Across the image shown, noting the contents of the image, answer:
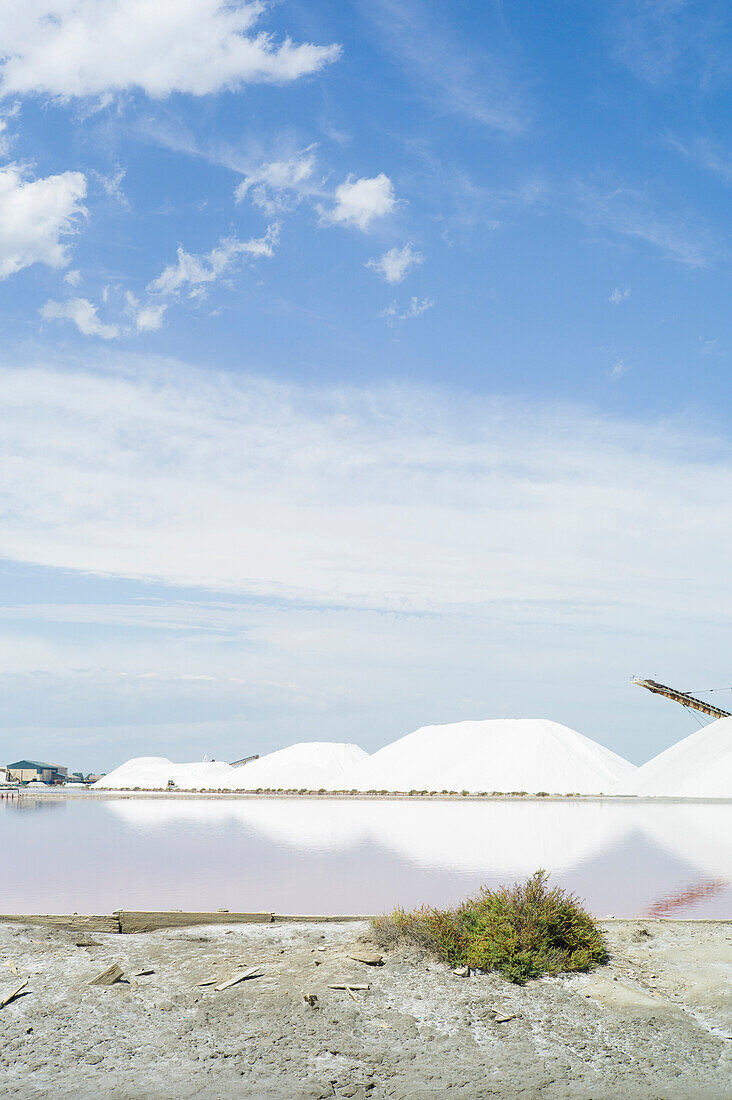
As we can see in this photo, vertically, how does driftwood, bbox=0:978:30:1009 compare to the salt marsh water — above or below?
above

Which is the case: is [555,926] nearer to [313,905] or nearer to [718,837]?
[313,905]

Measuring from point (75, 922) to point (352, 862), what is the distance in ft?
32.7

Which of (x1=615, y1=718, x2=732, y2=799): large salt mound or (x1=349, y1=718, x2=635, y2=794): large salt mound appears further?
(x1=349, y1=718, x2=635, y2=794): large salt mound

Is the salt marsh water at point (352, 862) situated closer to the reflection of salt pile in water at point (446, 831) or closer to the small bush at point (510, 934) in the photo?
the reflection of salt pile in water at point (446, 831)

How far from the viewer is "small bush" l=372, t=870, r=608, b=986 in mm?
8477

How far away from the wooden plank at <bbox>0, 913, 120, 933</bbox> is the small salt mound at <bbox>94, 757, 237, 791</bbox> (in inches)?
3015

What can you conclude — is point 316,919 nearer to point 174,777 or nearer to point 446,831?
point 446,831

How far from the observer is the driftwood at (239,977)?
801 centimetres

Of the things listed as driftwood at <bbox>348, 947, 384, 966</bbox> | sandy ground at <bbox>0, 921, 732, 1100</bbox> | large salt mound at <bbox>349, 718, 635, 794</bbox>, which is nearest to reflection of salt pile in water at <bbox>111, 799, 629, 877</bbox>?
driftwood at <bbox>348, 947, 384, 966</bbox>

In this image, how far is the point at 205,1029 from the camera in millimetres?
7203

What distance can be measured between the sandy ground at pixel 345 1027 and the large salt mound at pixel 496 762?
184ft

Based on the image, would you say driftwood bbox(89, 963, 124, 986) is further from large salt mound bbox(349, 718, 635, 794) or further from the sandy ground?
large salt mound bbox(349, 718, 635, 794)

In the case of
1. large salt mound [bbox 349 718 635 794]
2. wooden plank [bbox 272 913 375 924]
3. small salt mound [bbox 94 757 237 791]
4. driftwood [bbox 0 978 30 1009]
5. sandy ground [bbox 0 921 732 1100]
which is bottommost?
small salt mound [bbox 94 757 237 791]

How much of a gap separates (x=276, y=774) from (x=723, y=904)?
245 feet
